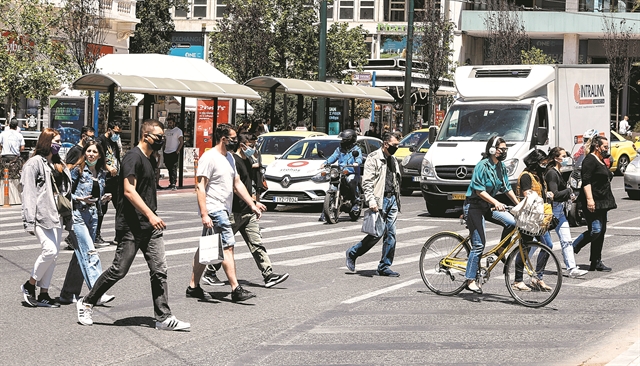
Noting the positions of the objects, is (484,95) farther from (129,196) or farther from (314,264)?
(129,196)

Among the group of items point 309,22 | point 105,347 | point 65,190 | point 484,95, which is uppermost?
point 309,22

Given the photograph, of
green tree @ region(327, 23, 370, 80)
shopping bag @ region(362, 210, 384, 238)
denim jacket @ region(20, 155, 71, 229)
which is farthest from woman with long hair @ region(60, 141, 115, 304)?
green tree @ region(327, 23, 370, 80)

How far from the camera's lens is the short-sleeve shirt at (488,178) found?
11.3m

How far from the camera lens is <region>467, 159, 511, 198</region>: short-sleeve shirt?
445 inches

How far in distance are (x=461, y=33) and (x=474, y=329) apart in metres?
61.2

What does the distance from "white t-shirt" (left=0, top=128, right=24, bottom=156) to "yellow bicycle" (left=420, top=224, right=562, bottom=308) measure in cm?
1821

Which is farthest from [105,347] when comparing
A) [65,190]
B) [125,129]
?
[125,129]

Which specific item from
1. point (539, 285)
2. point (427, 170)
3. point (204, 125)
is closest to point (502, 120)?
point (427, 170)

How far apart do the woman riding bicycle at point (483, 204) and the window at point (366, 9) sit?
56.3 metres

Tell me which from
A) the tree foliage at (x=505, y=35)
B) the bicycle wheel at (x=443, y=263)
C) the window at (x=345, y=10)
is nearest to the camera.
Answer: the bicycle wheel at (x=443, y=263)

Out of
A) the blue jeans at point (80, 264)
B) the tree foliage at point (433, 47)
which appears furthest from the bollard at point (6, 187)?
the tree foliage at point (433, 47)

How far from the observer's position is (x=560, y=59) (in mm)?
70812

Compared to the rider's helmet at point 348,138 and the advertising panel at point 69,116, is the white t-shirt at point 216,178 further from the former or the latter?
the advertising panel at point 69,116

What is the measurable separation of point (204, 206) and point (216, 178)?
43cm
